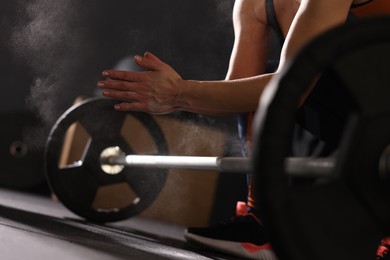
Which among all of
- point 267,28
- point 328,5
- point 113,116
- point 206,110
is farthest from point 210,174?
point 328,5

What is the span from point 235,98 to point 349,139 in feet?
1.19

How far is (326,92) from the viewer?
113cm

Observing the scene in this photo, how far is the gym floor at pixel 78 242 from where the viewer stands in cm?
95

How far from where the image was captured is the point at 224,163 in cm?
112

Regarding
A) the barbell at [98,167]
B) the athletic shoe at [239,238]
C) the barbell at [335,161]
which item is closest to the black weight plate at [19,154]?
the barbell at [98,167]

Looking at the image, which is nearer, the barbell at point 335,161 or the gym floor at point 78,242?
the barbell at point 335,161

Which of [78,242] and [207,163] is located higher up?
[207,163]

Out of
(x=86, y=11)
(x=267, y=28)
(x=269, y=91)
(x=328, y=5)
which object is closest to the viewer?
(x=269, y=91)

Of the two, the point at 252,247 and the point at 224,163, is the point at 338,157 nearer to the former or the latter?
the point at 224,163

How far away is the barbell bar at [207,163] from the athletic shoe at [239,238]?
0.15 m

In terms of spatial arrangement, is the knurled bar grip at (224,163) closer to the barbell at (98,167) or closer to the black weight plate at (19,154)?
the barbell at (98,167)

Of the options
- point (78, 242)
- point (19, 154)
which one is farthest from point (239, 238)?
point (19, 154)

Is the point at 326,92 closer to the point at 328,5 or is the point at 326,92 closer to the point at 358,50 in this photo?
the point at 328,5

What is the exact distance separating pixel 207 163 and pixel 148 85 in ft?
0.72
